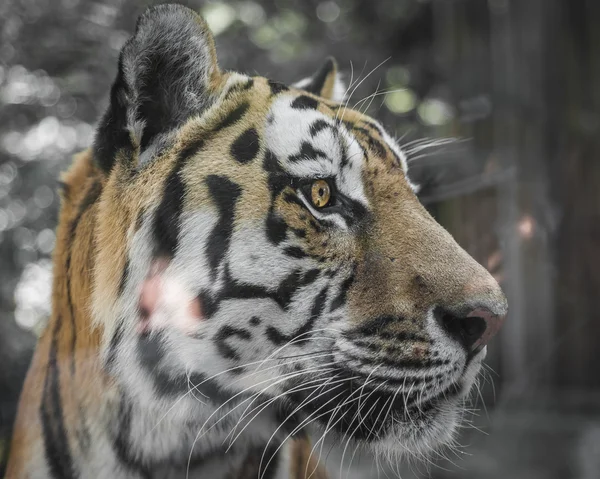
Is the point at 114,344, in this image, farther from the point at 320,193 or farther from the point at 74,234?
the point at 320,193

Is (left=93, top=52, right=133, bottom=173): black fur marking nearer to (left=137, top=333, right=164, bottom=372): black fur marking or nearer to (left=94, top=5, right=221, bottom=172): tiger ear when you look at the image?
(left=94, top=5, right=221, bottom=172): tiger ear

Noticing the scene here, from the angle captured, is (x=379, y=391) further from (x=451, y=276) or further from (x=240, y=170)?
(x=240, y=170)

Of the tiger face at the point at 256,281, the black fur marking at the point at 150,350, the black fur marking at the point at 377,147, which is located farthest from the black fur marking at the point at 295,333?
the black fur marking at the point at 377,147

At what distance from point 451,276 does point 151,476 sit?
36 centimetres

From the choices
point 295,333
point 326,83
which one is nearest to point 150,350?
point 295,333

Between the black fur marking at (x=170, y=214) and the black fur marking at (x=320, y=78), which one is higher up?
the black fur marking at (x=320, y=78)

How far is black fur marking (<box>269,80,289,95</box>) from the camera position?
68 cm

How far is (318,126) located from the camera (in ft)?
2.06

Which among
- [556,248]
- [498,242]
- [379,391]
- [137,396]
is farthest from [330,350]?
[556,248]

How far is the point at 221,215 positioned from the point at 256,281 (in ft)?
0.25

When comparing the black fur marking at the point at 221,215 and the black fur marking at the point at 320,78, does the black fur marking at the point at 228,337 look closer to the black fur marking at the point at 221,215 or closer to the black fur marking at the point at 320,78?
the black fur marking at the point at 221,215

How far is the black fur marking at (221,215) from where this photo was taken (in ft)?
1.89

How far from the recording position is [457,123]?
89 cm

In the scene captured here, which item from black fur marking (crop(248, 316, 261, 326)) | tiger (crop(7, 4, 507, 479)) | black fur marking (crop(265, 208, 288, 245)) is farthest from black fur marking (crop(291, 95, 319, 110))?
black fur marking (crop(248, 316, 261, 326))
